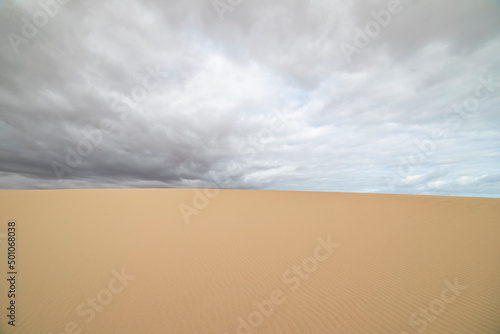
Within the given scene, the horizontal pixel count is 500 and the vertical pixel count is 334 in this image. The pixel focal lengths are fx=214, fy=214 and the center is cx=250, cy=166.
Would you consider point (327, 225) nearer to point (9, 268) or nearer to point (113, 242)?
point (113, 242)

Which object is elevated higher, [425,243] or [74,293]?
[425,243]

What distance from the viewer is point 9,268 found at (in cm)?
709

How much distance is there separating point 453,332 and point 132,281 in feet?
25.5

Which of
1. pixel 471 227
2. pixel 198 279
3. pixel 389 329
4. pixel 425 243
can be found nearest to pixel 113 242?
pixel 198 279

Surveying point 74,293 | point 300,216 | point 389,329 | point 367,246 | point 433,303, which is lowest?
point 74,293

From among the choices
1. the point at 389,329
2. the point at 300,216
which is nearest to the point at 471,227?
the point at 300,216

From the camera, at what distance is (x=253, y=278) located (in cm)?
639

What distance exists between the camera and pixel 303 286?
5.96m

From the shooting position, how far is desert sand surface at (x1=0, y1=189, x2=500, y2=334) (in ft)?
15.1

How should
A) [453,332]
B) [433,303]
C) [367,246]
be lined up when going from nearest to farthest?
[453,332]
[433,303]
[367,246]

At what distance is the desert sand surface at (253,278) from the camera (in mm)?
4613

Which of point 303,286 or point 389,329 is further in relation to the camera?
point 303,286

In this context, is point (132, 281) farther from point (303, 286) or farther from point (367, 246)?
point (367, 246)

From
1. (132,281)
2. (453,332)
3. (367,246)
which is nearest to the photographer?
(453,332)
